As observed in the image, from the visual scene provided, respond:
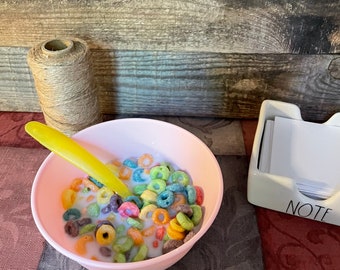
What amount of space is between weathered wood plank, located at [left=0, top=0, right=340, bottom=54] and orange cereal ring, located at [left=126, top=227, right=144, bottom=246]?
279mm

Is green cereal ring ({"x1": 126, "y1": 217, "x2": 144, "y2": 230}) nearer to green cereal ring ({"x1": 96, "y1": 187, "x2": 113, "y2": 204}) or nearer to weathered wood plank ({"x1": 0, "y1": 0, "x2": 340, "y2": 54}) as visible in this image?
green cereal ring ({"x1": 96, "y1": 187, "x2": 113, "y2": 204})

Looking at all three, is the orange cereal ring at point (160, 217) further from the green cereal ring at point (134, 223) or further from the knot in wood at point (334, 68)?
the knot in wood at point (334, 68)

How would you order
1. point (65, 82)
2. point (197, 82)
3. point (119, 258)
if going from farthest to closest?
point (197, 82), point (65, 82), point (119, 258)

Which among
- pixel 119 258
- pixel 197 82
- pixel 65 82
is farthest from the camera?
pixel 197 82

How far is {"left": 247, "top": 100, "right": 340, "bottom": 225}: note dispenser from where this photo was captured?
1.79 ft

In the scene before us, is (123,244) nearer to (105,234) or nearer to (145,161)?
(105,234)

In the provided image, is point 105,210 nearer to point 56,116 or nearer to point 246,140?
point 56,116

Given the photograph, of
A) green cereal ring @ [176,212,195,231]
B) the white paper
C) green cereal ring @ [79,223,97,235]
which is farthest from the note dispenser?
green cereal ring @ [79,223,97,235]

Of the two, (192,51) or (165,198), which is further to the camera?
(192,51)

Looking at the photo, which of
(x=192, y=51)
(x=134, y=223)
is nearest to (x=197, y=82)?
(x=192, y=51)

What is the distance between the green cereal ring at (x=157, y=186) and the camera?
0.56 m

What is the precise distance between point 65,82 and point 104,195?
0.16 metres

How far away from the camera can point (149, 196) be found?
55 centimetres

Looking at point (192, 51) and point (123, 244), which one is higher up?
point (192, 51)
